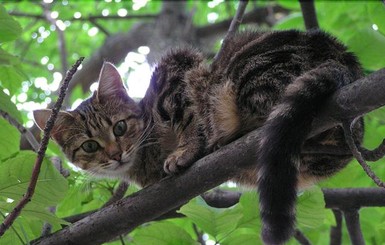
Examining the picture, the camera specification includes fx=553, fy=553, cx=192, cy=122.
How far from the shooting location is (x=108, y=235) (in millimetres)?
2398

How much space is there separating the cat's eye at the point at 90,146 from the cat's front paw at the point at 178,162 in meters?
0.81

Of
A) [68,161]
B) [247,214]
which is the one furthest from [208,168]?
[68,161]

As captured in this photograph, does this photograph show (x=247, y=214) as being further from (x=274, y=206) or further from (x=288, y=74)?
(x=288, y=74)

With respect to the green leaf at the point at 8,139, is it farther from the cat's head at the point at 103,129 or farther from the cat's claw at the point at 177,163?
the cat's claw at the point at 177,163

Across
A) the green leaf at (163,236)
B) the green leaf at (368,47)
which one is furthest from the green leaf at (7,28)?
the green leaf at (368,47)

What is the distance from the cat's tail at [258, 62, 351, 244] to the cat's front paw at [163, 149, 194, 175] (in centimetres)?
54

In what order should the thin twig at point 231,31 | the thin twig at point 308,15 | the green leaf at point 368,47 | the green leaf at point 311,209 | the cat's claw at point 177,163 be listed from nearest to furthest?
1. the green leaf at point 311,209
2. the cat's claw at point 177,163
3. the green leaf at point 368,47
4. the thin twig at point 231,31
5. the thin twig at point 308,15

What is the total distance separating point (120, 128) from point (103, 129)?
0.35 feet

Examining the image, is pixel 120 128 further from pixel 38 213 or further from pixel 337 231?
pixel 337 231

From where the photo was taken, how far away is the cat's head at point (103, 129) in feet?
11.2

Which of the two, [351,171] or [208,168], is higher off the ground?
[351,171]

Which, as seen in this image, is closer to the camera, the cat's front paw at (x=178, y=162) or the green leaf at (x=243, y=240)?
the green leaf at (x=243, y=240)

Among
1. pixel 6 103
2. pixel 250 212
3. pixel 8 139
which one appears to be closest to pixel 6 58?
pixel 6 103

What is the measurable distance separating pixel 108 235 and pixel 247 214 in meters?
0.63
